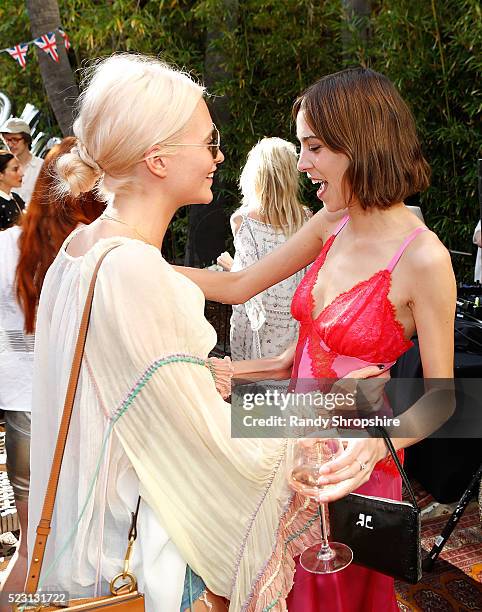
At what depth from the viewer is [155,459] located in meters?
1.22

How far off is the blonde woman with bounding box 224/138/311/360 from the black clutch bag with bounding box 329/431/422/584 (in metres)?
2.55

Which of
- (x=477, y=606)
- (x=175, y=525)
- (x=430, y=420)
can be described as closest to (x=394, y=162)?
(x=430, y=420)

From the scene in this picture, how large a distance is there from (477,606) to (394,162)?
1.81m

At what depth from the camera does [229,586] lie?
130 cm

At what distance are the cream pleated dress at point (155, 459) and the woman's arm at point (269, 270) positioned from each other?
86cm

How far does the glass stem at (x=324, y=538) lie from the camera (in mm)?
1343

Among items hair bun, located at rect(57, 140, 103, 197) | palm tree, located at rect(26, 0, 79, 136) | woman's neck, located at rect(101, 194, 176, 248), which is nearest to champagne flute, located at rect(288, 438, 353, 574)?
woman's neck, located at rect(101, 194, 176, 248)

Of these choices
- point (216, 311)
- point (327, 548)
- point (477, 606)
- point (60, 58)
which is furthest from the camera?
point (216, 311)

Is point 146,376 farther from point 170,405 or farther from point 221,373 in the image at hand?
point 221,373

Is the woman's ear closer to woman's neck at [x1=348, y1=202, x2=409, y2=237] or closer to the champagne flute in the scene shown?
the champagne flute

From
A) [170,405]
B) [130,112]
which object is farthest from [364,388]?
[130,112]

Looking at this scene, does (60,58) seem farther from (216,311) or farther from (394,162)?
(394,162)

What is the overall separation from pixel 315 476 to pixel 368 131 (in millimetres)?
850

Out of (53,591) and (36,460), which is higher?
(36,460)
